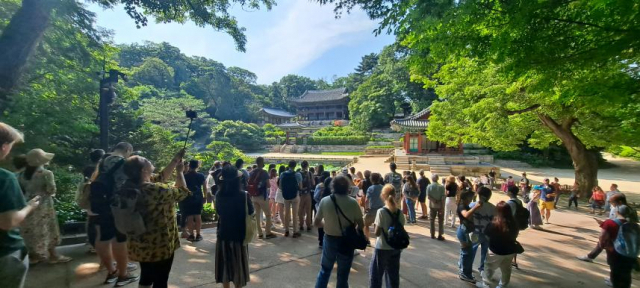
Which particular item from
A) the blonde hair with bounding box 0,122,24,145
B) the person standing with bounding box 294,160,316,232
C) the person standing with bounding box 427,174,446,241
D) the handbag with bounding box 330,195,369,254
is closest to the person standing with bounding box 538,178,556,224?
the person standing with bounding box 427,174,446,241

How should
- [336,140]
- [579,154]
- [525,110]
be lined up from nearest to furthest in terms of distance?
[525,110] < [579,154] < [336,140]

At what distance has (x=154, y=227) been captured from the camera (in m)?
2.53

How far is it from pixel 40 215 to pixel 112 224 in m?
1.19

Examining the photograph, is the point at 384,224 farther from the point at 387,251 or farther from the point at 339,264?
the point at 339,264

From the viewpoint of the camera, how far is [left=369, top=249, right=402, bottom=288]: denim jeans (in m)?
3.10

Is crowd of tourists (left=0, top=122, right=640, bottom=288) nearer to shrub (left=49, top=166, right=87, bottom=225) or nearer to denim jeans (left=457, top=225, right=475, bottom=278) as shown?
denim jeans (left=457, top=225, right=475, bottom=278)

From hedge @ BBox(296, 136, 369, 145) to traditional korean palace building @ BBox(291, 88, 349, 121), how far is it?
61.6 feet

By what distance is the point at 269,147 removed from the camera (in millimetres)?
40625

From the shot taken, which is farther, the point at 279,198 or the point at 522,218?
the point at 279,198

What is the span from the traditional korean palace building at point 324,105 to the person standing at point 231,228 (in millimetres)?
54710

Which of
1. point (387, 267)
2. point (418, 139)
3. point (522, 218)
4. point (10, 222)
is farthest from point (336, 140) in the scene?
point (10, 222)

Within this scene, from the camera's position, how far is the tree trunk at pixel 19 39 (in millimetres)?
4628

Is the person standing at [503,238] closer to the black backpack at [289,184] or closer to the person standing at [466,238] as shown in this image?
the person standing at [466,238]

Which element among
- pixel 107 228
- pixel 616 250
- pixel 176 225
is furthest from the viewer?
pixel 616 250
